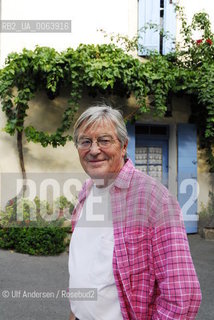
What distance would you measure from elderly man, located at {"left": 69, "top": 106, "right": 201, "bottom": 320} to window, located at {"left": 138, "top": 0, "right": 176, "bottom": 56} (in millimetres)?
5526

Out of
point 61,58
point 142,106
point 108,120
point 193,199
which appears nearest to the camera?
point 108,120

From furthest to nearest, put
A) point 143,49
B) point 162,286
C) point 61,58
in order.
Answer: point 143,49, point 61,58, point 162,286

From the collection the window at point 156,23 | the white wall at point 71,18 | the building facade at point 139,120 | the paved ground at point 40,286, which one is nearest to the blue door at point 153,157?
the building facade at point 139,120

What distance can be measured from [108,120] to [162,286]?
69 cm

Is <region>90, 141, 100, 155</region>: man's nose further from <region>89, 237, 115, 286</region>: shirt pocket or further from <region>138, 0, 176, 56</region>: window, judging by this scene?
<region>138, 0, 176, 56</region>: window

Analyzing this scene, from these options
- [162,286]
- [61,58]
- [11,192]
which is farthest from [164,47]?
[162,286]

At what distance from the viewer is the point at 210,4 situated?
24.1 feet

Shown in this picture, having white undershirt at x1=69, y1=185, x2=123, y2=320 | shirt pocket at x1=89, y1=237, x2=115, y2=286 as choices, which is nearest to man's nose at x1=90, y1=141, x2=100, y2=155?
white undershirt at x1=69, y1=185, x2=123, y2=320

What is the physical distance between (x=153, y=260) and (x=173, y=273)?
3.4 inches

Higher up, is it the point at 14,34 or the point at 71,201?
the point at 14,34

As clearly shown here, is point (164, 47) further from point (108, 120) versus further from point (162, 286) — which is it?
point (162, 286)

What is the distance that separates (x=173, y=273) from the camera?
1189 millimetres

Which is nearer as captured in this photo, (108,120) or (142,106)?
(108,120)

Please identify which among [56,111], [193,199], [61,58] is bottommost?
[193,199]
